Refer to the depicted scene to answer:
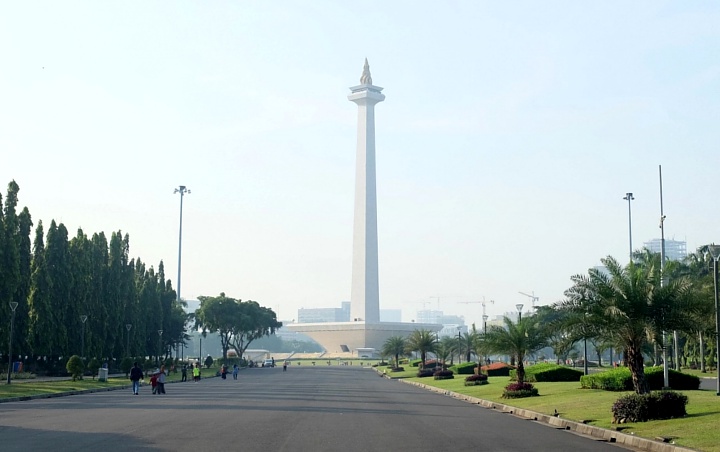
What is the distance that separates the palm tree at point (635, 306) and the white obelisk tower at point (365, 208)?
112 meters

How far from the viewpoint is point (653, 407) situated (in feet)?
71.0

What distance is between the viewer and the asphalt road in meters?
17.5

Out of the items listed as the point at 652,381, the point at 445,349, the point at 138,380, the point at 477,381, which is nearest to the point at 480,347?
the point at 477,381

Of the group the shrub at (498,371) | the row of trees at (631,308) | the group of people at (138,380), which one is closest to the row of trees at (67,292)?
the group of people at (138,380)

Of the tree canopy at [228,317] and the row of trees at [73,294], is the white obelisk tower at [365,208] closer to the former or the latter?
the tree canopy at [228,317]

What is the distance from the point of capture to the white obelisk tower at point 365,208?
13838 centimetres

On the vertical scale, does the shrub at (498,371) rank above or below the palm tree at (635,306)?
below

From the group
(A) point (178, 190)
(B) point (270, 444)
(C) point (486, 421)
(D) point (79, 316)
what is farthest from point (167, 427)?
(A) point (178, 190)

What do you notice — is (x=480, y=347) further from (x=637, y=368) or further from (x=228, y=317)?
(x=228, y=317)

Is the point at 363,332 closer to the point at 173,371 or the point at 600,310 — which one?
the point at 173,371

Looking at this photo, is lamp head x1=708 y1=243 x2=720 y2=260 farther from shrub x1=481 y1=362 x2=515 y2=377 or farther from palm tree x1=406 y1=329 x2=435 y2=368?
palm tree x1=406 y1=329 x2=435 y2=368

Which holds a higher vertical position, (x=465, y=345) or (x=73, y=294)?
(x=73, y=294)

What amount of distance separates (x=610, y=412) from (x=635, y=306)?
301 cm

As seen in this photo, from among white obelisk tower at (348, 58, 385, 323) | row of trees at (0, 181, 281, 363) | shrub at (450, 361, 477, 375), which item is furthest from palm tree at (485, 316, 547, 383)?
white obelisk tower at (348, 58, 385, 323)
